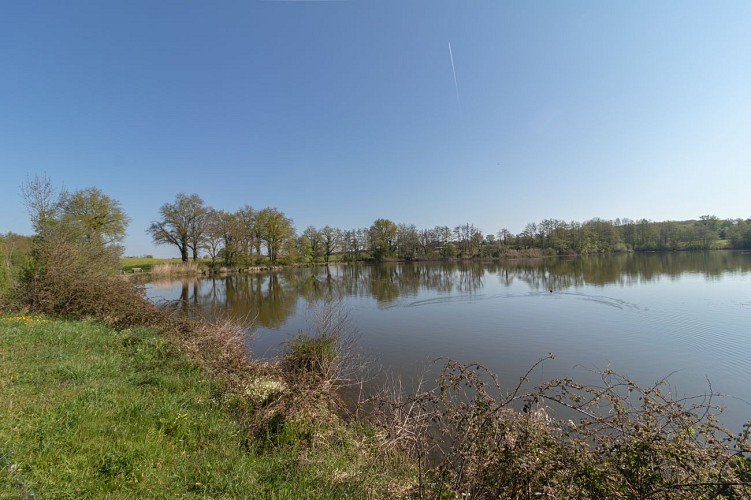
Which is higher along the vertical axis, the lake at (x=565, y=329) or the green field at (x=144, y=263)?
the green field at (x=144, y=263)

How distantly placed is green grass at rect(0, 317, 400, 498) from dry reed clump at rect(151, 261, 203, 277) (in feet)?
134

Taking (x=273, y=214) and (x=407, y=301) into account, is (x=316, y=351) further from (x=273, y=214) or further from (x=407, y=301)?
(x=273, y=214)

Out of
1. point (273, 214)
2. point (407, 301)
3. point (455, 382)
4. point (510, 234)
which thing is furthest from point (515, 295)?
point (510, 234)

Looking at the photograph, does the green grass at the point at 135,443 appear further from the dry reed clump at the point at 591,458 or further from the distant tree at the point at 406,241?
the distant tree at the point at 406,241

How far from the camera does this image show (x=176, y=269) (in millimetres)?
43844

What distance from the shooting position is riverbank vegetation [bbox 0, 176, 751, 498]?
9.50 ft

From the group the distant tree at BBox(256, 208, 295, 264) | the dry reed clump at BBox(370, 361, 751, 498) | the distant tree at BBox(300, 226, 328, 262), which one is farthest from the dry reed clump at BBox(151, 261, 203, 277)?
the dry reed clump at BBox(370, 361, 751, 498)

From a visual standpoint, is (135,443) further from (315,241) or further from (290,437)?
(315,241)

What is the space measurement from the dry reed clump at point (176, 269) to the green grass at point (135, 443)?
40.8m

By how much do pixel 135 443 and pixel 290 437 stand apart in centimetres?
199

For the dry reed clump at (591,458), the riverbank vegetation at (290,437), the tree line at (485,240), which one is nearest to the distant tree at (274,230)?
the tree line at (485,240)

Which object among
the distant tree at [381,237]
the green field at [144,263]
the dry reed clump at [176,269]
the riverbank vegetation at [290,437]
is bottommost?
the riverbank vegetation at [290,437]

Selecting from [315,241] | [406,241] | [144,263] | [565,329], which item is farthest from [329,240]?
[565,329]

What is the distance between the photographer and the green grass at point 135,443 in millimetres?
3131
